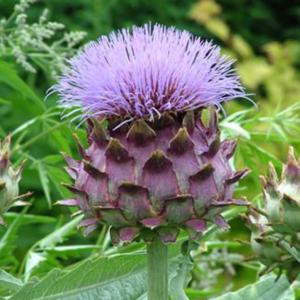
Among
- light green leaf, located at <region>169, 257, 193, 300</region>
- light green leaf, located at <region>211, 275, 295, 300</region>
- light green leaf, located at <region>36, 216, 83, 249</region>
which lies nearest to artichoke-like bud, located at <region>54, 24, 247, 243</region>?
light green leaf, located at <region>169, 257, 193, 300</region>

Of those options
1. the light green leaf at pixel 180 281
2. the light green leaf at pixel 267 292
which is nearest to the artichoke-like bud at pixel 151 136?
the light green leaf at pixel 180 281

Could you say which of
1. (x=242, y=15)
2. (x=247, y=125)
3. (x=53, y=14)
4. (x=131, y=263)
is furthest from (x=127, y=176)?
(x=242, y=15)

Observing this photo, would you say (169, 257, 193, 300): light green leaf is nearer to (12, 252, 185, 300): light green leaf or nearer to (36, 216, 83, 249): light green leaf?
(12, 252, 185, 300): light green leaf

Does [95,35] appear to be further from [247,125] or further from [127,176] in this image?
[127,176]

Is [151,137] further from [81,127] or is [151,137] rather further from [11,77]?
[81,127]

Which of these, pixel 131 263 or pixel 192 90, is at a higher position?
pixel 192 90

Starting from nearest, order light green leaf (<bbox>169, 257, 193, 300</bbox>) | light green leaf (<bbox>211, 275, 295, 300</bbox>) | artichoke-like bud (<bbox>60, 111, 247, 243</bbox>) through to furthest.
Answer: artichoke-like bud (<bbox>60, 111, 247, 243</bbox>)
light green leaf (<bbox>169, 257, 193, 300</bbox>)
light green leaf (<bbox>211, 275, 295, 300</bbox>)

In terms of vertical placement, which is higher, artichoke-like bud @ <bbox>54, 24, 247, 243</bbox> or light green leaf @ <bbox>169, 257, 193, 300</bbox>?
artichoke-like bud @ <bbox>54, 24, 247, 243</bbox>
